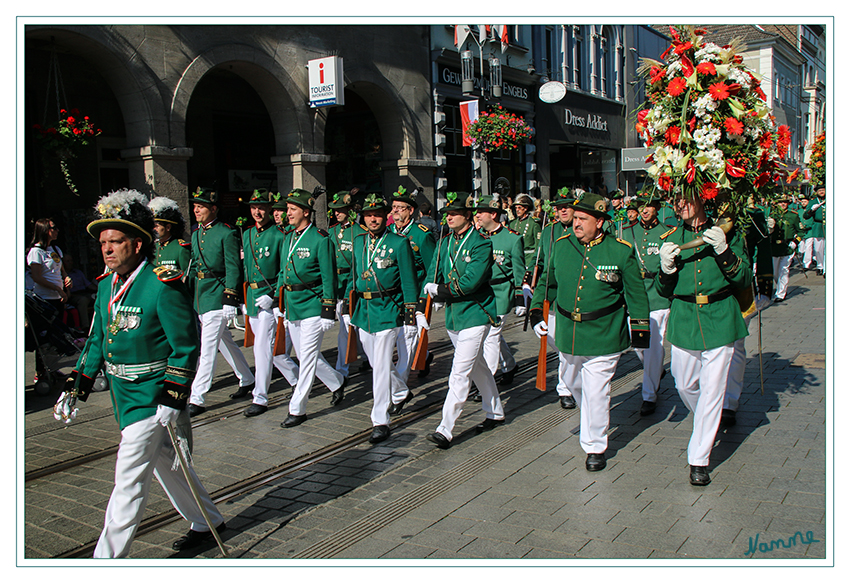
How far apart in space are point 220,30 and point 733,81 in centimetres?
1188

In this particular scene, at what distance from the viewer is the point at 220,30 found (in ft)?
46.7

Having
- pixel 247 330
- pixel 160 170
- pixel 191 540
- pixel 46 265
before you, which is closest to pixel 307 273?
pixel 247 330

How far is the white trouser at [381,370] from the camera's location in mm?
6047

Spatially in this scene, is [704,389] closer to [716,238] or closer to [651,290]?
[716,238]

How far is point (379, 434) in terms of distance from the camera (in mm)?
5969

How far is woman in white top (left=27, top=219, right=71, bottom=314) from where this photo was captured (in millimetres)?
8617

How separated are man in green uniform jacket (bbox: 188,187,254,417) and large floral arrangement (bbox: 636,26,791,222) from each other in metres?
4.29

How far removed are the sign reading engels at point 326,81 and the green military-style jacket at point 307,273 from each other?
30.7 feet

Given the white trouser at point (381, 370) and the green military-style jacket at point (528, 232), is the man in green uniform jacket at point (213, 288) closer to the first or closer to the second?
the white trouser at point (381, 370)

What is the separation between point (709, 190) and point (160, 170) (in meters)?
11.0

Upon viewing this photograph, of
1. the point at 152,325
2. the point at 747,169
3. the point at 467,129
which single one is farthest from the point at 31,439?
the point at 467,129

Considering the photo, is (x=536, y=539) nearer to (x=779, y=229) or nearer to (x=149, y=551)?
(x=149, y=551)

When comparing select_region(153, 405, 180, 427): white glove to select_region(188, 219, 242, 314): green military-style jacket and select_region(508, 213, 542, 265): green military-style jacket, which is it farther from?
select_region(508, 213, 542, 265): green military-style jacket

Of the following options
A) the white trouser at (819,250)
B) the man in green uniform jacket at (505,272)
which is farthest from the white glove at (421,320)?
the white trouser at (819,250)
